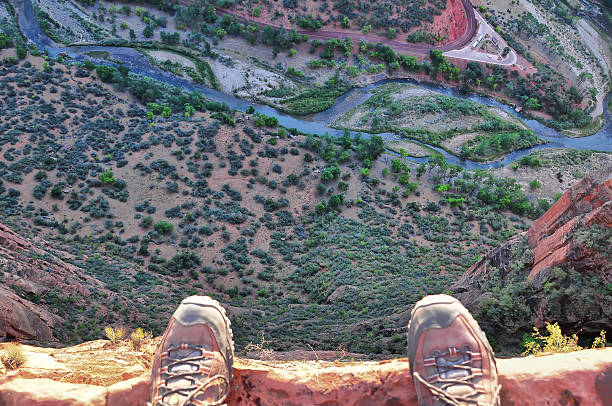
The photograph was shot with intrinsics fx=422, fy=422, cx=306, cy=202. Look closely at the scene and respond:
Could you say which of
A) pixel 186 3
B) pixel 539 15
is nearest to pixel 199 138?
pixel 186 3

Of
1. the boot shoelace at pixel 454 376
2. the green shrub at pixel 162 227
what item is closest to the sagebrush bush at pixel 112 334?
the boot shoelace at pixel 454 376

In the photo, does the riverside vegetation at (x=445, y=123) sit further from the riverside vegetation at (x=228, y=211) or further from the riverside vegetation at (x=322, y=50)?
the riverside vegetation at (x=228, y=211)

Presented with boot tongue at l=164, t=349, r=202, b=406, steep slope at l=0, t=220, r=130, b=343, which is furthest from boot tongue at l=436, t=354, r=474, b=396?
steep slope at l=0, t=220, r=130, b=343

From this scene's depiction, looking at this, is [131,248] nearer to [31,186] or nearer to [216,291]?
[216,291]

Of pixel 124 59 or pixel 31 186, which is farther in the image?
pixel 124 59

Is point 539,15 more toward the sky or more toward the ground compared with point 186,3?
more toward the sky
